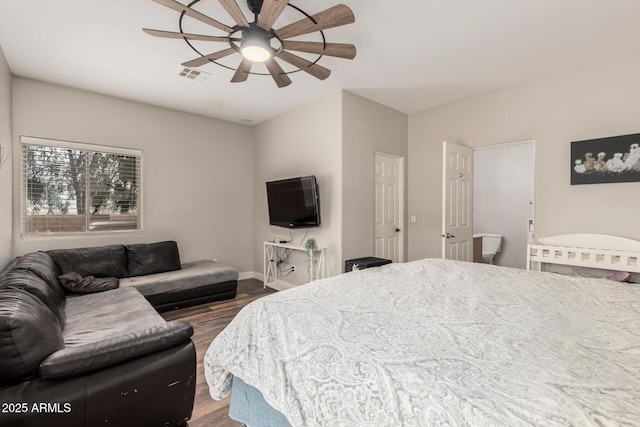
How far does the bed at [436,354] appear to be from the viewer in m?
0.73

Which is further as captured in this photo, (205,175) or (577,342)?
(205,175)

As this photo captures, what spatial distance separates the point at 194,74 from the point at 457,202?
357 centimetres

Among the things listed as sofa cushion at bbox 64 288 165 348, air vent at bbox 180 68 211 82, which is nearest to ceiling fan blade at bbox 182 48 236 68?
air vent at bbox 180 68 211 82

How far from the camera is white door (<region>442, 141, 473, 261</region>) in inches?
143

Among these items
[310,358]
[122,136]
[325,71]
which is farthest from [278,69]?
[122,136]

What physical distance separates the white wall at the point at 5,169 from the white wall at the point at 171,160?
10.1 inches

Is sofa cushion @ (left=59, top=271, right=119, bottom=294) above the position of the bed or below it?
below

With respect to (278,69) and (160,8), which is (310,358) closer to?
(278,69)

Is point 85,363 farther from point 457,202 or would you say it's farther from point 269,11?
point 457,202

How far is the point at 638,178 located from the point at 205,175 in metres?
5.40

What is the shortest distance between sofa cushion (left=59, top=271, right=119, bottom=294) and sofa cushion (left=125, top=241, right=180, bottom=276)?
1.66ft

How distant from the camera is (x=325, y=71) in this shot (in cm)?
250

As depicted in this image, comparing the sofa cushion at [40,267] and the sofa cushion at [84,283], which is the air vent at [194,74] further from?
the sofa cushion at [84,283]

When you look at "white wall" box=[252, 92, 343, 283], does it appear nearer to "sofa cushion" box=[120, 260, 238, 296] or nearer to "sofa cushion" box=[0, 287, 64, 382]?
"sofa cushion" box=[120, 260, 238, 296]
